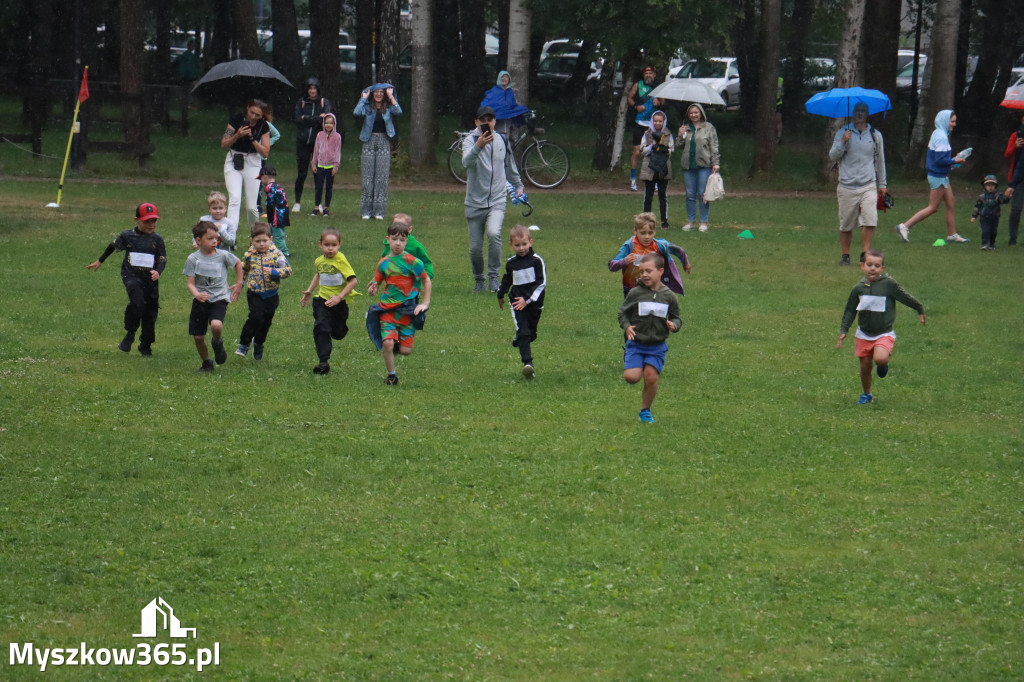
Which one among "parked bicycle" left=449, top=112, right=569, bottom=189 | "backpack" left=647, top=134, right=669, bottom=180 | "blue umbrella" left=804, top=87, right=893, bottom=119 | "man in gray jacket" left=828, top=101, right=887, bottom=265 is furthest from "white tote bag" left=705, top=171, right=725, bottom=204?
"parked bicycle" left=449, top=112, right=569, bottom=189

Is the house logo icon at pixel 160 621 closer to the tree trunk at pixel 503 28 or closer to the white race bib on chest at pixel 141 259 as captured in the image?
the white race bib on chest at pixel 141 259

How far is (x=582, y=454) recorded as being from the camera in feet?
30.9

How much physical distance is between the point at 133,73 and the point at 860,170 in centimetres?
1687

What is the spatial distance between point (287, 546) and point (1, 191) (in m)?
18.8

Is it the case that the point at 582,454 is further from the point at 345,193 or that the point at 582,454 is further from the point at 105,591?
the point at 345,193

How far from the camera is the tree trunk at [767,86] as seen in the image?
1166 inches

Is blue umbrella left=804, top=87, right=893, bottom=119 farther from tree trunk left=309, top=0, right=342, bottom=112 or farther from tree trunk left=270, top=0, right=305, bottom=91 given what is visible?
tree trunk left=270, top=0, right=305, bottom=91

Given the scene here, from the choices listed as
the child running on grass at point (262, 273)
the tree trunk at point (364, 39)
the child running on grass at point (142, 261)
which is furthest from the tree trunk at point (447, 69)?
the child running on grass at point (262, 273)

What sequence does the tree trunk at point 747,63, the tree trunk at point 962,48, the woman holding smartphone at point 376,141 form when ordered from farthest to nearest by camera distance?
the tree trunk at point 747,63, the tree trunk at point 962,48, the woman holding smartphone at point 376,141

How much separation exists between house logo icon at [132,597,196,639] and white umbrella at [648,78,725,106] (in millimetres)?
21777

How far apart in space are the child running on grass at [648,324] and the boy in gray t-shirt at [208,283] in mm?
3391

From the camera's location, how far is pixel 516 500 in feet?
27.6

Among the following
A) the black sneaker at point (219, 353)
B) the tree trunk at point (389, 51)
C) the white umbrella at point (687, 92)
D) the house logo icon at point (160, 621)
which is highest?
the tree trunk at point (389, 51)

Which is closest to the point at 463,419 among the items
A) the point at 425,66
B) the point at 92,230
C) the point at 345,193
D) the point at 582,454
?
the point at 582,454
